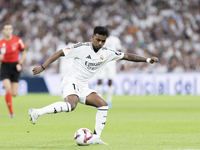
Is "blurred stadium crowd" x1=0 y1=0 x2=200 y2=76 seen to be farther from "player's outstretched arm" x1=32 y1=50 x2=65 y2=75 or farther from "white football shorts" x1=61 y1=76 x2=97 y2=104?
"player's outstretched arm" x1=32 y1=50 x2=65 y2=75

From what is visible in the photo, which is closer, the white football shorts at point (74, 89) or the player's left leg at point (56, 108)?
the player's left leg at point (56, 108)

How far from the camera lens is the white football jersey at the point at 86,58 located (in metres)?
6.60

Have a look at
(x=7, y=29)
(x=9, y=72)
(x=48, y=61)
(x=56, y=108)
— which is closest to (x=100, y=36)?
(x=48, y=61)

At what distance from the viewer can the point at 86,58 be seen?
6625 millimetres

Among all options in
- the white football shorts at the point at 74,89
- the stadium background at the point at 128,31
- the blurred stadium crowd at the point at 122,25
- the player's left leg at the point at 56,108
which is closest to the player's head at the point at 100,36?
the white football shorts at the point at 74,89

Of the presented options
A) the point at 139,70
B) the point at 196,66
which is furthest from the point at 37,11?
the point at 196,66

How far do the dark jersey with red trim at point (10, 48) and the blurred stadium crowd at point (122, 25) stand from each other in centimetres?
1133

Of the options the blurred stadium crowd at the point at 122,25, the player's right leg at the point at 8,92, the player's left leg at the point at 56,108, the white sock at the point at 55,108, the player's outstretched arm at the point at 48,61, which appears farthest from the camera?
the blurred stadium crowd at the point at 122,25

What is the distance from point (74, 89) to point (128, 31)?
1914cm

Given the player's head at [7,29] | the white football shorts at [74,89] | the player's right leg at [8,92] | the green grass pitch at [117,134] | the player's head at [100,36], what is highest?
the player's head at [7,29]

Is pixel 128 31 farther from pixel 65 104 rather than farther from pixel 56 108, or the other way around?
pixel 56 108

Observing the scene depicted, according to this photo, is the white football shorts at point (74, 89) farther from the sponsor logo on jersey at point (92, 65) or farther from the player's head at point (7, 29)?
the player's head at point (7, 29)

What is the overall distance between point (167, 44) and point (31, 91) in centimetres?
824

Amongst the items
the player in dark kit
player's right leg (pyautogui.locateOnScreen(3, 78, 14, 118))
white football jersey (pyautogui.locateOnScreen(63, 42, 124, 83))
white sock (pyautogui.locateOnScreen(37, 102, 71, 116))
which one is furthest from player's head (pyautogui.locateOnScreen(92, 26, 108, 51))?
player's right leg (pyautogui.locateOnScreen(3, 78, 14, 118))
